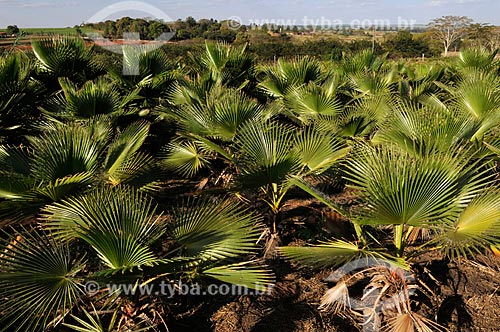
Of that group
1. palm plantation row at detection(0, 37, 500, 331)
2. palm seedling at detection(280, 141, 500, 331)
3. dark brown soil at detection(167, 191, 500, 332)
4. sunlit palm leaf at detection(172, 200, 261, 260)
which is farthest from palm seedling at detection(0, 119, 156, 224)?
palm seedling at detection(280, 141, 500, 331)

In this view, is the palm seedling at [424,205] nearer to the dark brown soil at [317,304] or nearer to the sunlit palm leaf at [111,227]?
the dark brown soil at [317,304]

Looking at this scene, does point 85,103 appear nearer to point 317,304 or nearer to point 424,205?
point 317,304

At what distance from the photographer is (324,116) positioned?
5.78 m

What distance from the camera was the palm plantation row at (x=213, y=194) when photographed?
2.38 m

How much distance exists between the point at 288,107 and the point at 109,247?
4574mm

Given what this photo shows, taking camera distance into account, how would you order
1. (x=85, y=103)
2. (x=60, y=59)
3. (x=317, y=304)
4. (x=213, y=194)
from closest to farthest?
(x=317, y=304) → (x=213, y=194) → (x=85, y=103) → (x=60, y=59)

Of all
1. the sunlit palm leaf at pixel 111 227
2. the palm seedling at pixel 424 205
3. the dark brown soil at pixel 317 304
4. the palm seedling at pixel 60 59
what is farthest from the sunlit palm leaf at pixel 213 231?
the palm seedling at pixel 60 59

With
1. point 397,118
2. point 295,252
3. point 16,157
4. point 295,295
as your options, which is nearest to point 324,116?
point 397,118

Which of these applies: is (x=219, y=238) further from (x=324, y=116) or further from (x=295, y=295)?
(x=324, y=116)

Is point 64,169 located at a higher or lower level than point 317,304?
higher

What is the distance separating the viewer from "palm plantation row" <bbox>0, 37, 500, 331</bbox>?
238 cm

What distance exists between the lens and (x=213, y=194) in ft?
13.5

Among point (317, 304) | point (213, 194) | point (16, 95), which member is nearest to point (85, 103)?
point (16, 95)

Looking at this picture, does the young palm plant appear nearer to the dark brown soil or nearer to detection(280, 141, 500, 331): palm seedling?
detection(280, 141, 500, 331): palm seedling
